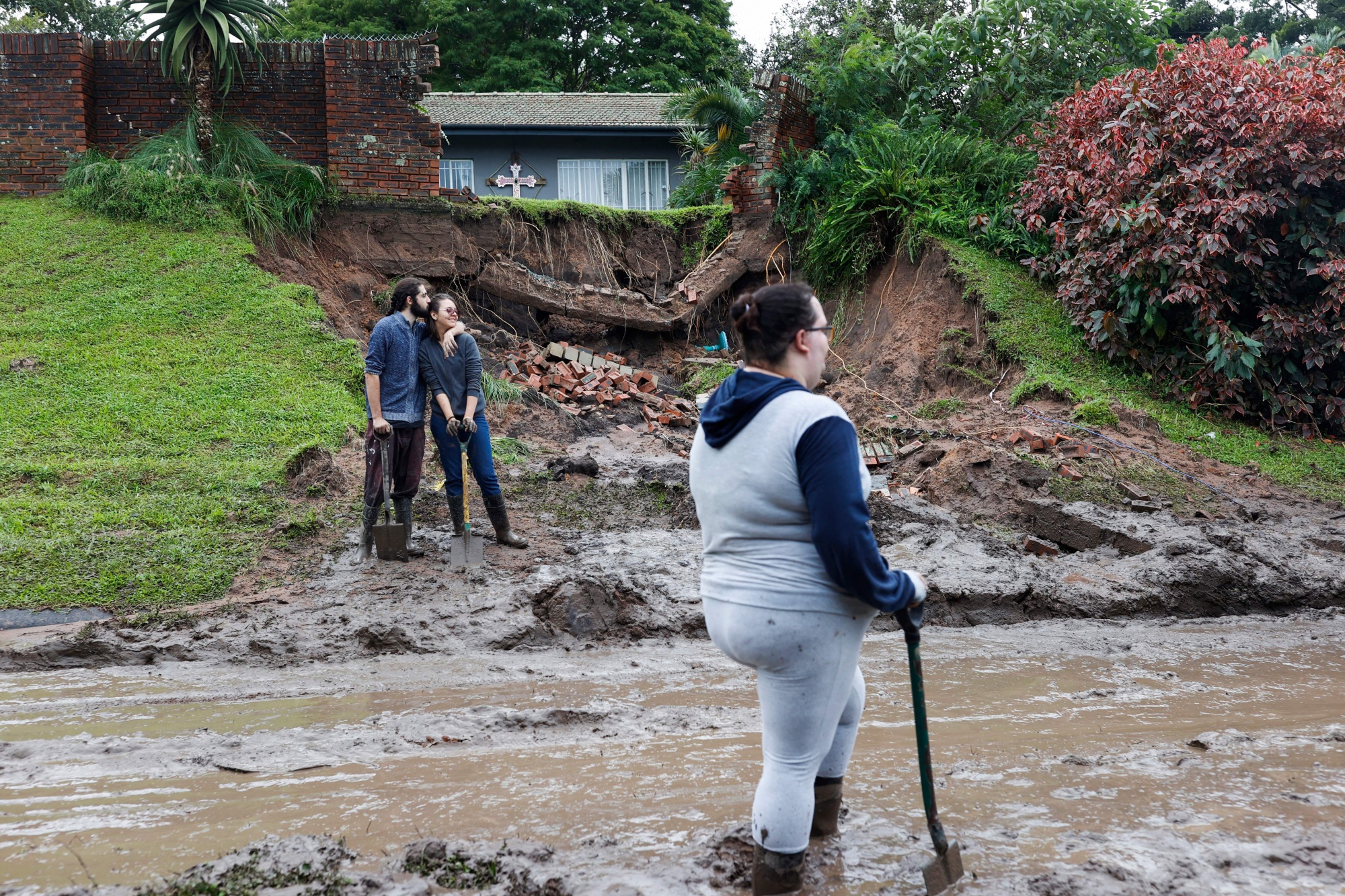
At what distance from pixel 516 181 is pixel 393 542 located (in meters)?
17.8

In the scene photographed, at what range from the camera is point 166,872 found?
287 centimetres

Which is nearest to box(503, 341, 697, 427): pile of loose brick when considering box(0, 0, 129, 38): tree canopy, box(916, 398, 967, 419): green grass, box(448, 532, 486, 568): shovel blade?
box(916, 398, 967, 419): green grass

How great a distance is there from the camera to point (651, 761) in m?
3.80

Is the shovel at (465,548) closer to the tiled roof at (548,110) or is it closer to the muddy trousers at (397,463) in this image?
the muddy trousers at (397,463)

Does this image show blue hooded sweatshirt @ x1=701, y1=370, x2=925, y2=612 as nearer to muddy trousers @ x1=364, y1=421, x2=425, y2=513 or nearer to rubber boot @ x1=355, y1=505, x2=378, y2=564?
muddy trousers @ x1=364, y1=421, x2=425, y2=513

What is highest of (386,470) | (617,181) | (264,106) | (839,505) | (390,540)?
(617,181)

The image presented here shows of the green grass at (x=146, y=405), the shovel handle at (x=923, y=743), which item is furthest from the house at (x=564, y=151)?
the shovel handle at (x=923, y=743)

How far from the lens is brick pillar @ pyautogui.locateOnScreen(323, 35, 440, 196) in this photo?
39.4ft

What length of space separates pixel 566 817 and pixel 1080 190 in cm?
1017

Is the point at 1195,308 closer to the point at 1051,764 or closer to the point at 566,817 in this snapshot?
the point at 1051,764

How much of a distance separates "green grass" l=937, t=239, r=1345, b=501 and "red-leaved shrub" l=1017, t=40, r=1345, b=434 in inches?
9.6

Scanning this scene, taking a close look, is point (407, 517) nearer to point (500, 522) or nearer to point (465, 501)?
point (465, 501)

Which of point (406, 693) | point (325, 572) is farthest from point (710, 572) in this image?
point (325, 572)

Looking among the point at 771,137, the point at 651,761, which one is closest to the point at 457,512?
the point at 651,761
